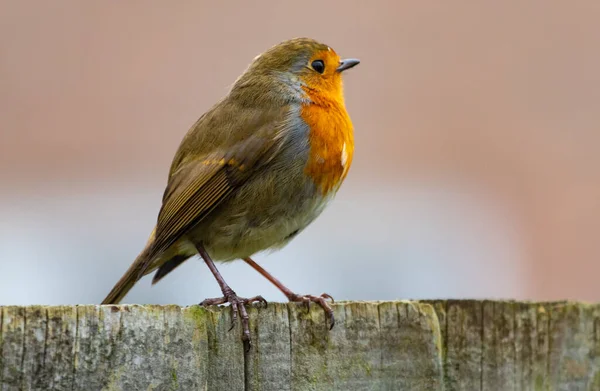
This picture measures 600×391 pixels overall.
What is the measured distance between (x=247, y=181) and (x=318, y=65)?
3.14ft

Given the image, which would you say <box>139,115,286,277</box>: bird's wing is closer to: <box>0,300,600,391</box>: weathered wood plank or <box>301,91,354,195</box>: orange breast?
<box>301,91,354,195</box>: orange breast

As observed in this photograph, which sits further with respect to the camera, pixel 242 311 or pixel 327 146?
pixel 327 146

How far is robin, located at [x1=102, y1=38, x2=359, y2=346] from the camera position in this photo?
3887 millimetres

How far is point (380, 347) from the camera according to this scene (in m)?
2.50

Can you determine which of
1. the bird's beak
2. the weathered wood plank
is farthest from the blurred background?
the weathered wood plank

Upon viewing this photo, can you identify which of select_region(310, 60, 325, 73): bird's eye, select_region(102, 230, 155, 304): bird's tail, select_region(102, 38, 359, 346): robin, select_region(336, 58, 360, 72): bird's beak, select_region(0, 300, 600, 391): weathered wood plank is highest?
select_region(336, 58, 360, 72): bird's beak

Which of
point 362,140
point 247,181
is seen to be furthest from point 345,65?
point 362,140

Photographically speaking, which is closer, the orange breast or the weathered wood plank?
the weathered wood plank

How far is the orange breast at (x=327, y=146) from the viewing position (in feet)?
13.1

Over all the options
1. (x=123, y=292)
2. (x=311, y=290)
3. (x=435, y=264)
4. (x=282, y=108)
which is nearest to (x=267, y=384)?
(x=123, y=292)

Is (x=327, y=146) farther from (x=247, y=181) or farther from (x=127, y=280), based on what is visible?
(x=127, y=280)

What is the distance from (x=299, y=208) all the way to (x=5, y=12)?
A: 13.6ft

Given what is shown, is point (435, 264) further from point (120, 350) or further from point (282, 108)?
point (120, 350)

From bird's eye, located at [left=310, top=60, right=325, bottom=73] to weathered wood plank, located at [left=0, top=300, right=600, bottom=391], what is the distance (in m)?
2.25
